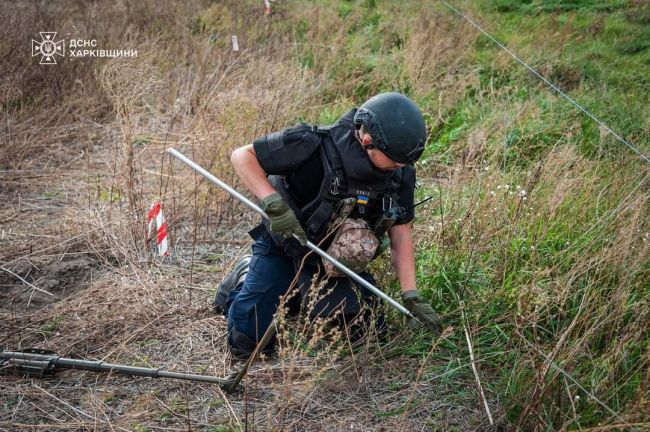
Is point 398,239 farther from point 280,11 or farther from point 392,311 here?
point 280,11

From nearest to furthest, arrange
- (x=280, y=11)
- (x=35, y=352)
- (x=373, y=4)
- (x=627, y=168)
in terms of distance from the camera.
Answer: (x=35, y=352), (x=627, y=168), (x=280, y=11), (x=373, y=4)

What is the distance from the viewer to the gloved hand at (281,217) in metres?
2.85

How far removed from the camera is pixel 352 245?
289 cm

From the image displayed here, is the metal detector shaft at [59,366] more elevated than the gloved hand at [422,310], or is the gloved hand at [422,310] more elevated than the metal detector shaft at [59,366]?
the gloved hand at [422,310]

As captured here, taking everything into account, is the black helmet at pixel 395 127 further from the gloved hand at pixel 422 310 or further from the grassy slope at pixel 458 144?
the grassy slope at pixel 458 144

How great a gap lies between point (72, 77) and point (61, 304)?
3.86 metres

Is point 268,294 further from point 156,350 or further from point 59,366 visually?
point 59,366

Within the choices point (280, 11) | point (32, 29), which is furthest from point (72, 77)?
point (280, 11)

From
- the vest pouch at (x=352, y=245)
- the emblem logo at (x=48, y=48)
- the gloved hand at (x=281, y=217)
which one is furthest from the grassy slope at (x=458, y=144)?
the gloved hand at (x=281, y=217)

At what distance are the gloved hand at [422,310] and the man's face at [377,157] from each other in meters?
0.62

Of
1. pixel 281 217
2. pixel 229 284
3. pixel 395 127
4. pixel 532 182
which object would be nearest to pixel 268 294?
pixel 229 284

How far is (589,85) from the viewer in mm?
6500

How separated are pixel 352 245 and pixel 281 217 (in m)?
0.35

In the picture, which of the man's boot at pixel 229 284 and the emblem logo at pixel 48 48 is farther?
the emblem logo at pixel 48 48
